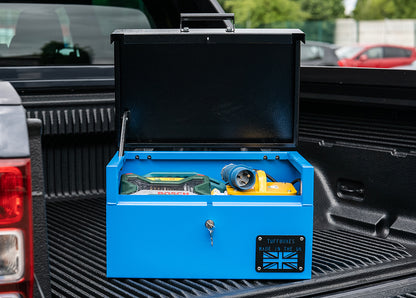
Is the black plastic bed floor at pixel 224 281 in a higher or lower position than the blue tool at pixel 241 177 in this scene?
lower

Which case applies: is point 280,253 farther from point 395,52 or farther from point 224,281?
point 395,52

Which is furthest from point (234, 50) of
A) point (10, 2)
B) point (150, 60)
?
point (10, 2)

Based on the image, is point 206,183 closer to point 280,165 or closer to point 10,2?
point 280,165

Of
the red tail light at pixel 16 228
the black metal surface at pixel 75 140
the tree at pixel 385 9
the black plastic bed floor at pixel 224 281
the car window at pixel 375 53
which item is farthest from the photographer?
the tree at pixel 385 9

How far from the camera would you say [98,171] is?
2506 millimetres

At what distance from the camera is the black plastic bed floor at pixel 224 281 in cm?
164

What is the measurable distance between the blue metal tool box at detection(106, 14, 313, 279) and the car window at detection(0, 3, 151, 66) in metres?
0.51

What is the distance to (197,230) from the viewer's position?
5.76 feet

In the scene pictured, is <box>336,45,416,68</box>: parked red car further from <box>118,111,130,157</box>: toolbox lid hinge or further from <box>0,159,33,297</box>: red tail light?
<box>0,159,33,297</box>: red tail light

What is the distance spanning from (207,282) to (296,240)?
31 centimetres

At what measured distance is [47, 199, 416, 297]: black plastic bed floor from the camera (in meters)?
1.64

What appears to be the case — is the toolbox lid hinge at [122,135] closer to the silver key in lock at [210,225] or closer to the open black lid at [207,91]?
the open black lid at [207,91]

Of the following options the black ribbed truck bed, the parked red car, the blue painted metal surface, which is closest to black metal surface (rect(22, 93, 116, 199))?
the black ribbed truck bed

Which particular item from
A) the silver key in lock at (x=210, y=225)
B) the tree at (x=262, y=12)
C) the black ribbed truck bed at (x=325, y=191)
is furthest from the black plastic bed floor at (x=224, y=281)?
the tree at (x=262, y=12)
